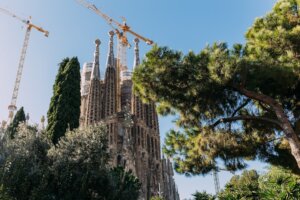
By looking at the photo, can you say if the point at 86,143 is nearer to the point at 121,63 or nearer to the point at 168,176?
the point at 168,176

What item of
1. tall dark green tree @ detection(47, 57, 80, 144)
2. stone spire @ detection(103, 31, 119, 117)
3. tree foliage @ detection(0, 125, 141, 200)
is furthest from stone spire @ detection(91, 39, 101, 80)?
tree foliage @ detection(0, 125, 141, 200)

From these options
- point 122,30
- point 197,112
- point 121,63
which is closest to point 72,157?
point 197,112

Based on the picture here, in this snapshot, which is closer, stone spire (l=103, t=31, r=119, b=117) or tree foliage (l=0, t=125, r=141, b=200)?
tree foliage (l=0, t=125, r=141, b=200)

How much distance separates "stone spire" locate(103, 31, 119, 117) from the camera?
47812 mm

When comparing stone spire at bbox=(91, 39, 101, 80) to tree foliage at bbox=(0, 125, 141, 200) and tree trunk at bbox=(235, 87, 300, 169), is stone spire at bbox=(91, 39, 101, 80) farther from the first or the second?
tree trunk at bbox=(235, 87, 300, 169)

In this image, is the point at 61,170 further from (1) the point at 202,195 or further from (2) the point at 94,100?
(2) the point at 94,100

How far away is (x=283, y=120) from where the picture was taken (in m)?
8.23

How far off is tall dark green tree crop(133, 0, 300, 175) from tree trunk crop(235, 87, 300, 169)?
0.07 feet

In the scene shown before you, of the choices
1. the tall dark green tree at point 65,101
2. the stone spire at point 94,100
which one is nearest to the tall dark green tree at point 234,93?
the tall dark green tree at point 65,101

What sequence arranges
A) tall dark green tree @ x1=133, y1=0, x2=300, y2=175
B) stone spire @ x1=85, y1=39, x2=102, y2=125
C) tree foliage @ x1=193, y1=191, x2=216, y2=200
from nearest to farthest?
tall dark green tree @ x1=133, y1=0, x2=300, y2=175 → tree foliage @ x1=193, y1=191, x2=216, y2=200 → stone spire @ x1=85, y1=39, x2=102, y2=125

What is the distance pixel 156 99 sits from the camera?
9.52 meters

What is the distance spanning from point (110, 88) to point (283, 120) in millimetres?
42100

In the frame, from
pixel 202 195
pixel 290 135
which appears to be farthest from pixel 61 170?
pixel 290 135

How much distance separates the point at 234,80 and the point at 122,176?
6.27 meters
